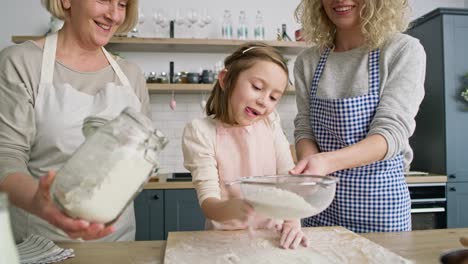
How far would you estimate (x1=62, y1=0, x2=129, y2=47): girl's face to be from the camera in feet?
4.10

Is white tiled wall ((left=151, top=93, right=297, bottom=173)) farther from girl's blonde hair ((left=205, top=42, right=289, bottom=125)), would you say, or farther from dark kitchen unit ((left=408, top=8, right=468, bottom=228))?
girl's blonde hair ((left=205, top=42, right=289, bottom=125))

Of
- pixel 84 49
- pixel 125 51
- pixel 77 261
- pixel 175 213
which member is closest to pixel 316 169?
pixel 77 261

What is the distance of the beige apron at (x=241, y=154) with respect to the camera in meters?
1.39

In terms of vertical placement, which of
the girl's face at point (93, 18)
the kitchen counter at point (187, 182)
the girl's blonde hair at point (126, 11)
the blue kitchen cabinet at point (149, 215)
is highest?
the girl's blonde hair at point (126, 11)

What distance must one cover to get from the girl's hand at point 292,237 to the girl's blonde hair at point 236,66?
0.42m

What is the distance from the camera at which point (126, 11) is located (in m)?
1.45

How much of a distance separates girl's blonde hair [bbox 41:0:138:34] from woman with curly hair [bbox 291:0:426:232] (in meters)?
0.66

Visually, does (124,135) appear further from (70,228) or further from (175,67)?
(175,67)

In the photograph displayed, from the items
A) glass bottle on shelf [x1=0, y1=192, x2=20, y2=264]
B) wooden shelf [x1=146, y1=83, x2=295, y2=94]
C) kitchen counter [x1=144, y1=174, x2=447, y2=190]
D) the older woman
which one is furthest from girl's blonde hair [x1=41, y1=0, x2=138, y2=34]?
wooden shelf [x1=146, y1=83, x2=295, y2=94]

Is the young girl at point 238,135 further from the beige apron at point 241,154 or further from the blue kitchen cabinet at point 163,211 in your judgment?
the blue kitchen cabinet at point 163,211

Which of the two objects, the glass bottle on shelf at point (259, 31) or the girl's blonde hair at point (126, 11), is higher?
the glass bottle on shelf at point (259, 31)

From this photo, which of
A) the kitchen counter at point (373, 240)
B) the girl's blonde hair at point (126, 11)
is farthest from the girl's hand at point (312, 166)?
the girl's blonde hair at point (126, 11)

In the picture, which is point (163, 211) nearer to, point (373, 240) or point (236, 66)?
point (236, 66)

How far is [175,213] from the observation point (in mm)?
3096
